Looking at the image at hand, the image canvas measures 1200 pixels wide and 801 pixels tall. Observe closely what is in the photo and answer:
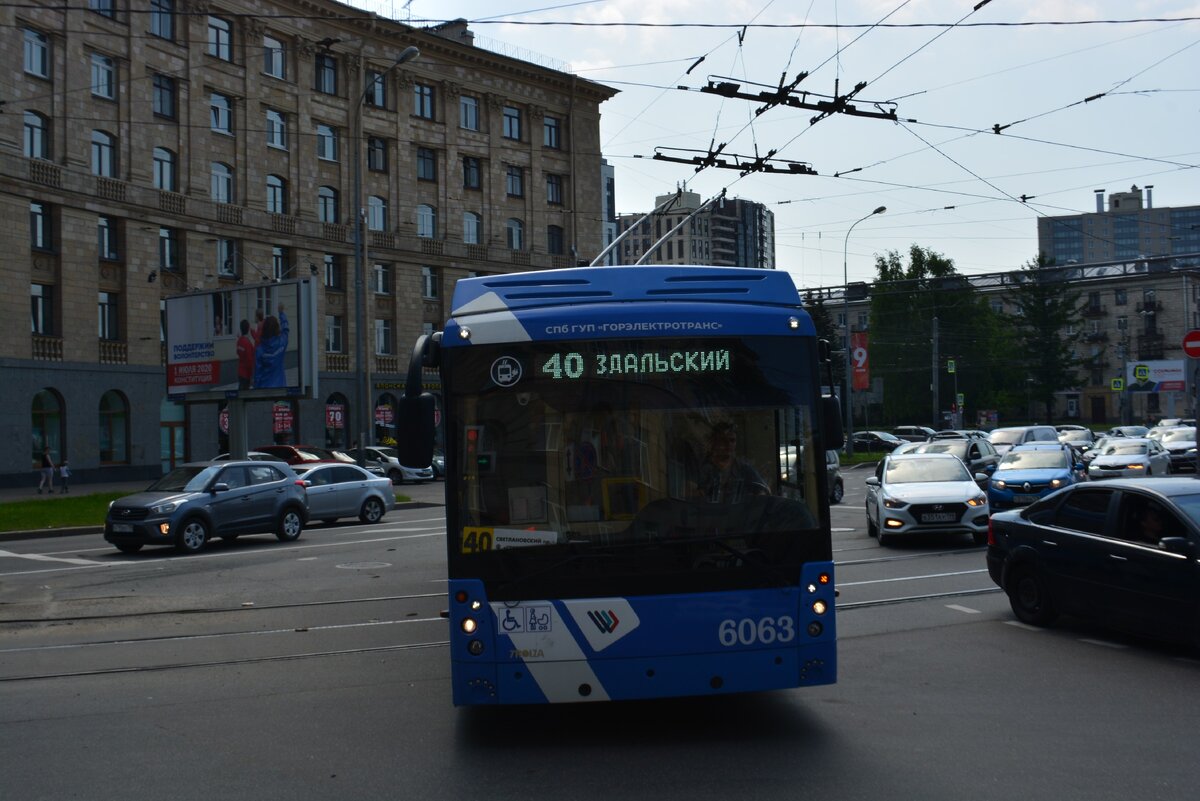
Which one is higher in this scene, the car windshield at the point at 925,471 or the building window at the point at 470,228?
the building window at the point at 470,228

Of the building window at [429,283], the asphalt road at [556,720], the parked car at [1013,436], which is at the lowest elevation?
the asphalt road at [556,720]

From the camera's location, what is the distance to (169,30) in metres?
46.7

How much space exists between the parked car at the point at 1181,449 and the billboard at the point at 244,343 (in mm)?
28881

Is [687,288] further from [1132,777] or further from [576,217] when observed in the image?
[576,217]

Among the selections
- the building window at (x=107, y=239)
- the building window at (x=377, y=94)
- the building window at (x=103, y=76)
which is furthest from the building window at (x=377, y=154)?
the building window at (x=107, y=239)

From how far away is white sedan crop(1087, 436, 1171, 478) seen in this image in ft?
113

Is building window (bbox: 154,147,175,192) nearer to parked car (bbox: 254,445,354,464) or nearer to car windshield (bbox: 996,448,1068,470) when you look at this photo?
parked car (bbox: 254,445,354,464)

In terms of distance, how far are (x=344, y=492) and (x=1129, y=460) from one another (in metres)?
22.4

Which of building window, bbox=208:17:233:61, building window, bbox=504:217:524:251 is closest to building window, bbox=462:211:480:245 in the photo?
building window, bbox=504:217:524:251

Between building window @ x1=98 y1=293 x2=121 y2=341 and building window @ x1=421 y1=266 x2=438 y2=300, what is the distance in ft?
51.8

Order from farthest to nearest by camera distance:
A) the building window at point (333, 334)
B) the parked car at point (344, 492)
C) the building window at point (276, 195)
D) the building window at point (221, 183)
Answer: the building window at point (333, 334), the building window at point (276, 195), the building window at point (221, 183), the parked car at point (344, 492)

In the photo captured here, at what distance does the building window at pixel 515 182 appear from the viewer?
199 ft

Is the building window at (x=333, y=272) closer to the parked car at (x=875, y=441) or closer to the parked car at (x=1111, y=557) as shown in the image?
the parked car at (x=875, y=441)

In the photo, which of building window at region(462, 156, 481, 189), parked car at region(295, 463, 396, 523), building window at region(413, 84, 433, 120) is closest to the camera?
parked car at region(295, 463, 396, 523)
